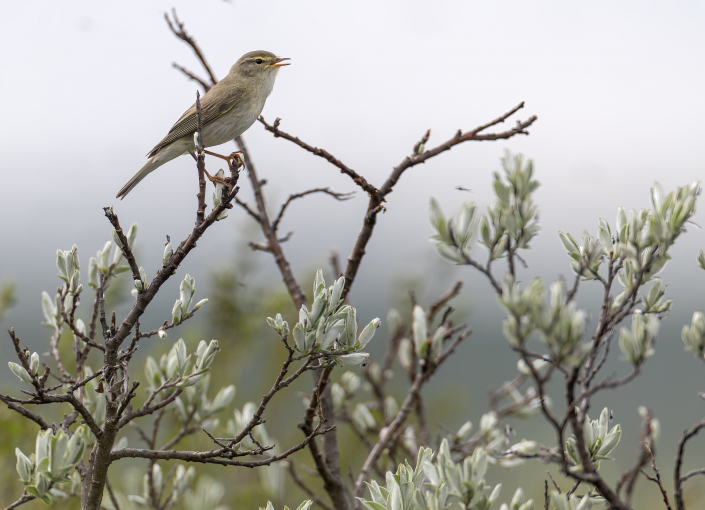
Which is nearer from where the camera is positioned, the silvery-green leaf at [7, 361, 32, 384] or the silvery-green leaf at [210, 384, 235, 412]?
the silvery-green leaf at [7, 361, 32, 384]

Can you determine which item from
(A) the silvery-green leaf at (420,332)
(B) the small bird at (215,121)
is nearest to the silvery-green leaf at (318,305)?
(A) the silvery-green leaf at (420,332)

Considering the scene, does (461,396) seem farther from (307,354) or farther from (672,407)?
(307,354)

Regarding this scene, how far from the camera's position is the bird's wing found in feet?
14.6

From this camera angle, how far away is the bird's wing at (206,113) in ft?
14.6

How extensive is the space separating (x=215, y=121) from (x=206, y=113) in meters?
0.11

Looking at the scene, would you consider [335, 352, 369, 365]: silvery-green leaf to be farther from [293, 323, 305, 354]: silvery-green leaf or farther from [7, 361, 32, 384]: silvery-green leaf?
[7, 361, 32, 384]: silvery-green leaf

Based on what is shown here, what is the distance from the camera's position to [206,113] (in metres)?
4.45

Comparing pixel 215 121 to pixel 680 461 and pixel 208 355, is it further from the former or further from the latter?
pixel 680 461

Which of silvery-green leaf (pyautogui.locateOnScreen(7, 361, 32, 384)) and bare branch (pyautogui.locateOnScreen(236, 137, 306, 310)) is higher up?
bare branch (pyautogui.locateOnScreen(236, 137, 306, 310))

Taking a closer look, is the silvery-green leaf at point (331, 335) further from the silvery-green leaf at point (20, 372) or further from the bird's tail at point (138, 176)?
the bird's tail at point (138, 176)

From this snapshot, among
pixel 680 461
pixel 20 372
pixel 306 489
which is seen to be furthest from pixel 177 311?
pixel 680 461

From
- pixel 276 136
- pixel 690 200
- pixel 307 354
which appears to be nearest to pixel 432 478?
pixel 307 354

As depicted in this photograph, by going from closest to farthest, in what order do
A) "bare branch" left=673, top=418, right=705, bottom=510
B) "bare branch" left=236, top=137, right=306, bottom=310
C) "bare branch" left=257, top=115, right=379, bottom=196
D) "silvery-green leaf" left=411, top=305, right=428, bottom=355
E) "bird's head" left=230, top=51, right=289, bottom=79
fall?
"bare branch" left=673, top=418, right=705, bottom=510
"bare branch" left=257, top=115, right=379, bottom=196
"silvery-green leaf" left=411, top=305, right=428, bottom=355
"bare branch" left=236, top=137, right=306, bottom=310
"bird's head" left=230, top=51, right=289, bottom=79

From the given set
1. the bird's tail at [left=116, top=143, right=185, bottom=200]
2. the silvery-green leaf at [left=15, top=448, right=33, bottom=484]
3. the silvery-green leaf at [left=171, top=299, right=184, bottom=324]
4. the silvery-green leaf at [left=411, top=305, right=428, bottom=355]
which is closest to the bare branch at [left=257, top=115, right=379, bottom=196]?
the silvery-green leaf at [left=411, top=305, right=428, bottom=355]
